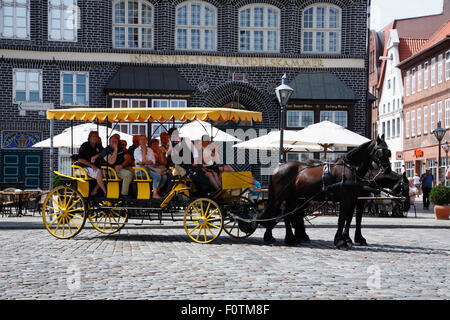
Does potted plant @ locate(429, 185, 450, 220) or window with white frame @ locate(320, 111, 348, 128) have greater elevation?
window with white frame @ locate(320, 111, 348, 128)

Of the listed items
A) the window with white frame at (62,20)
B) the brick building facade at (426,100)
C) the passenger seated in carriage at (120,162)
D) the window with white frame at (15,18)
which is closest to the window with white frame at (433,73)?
the brick building facade at (426,100)

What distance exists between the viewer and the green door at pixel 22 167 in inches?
1128

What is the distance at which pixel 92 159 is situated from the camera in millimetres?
12844

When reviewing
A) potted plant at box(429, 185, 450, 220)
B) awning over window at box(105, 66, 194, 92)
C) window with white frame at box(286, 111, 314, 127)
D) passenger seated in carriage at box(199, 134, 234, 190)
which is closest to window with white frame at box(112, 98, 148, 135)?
awning over window at box(105, 66, 194, 92)

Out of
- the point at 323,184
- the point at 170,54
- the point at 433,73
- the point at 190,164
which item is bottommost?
the point at 323,184

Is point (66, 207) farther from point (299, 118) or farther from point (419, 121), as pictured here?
point (419, 121)

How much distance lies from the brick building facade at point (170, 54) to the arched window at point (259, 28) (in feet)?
0.14

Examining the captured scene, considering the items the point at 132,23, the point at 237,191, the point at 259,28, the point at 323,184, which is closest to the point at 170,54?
the point at 132,23

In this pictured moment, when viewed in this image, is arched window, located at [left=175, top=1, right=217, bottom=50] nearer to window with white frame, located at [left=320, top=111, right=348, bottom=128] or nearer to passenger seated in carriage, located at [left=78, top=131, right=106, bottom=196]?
window with white frame, located at [left=320, top=111, right=348, bottom=128]

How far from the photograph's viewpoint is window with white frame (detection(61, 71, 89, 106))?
29.1 meters

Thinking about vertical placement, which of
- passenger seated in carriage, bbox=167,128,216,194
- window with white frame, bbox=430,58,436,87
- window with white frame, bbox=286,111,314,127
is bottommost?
passenger seated in carriage, bbox=167,128,216,194

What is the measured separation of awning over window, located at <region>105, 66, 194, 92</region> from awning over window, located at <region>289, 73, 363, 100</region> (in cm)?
462

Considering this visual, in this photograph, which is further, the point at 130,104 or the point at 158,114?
the point at 130,104

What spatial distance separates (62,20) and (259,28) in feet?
27.6
